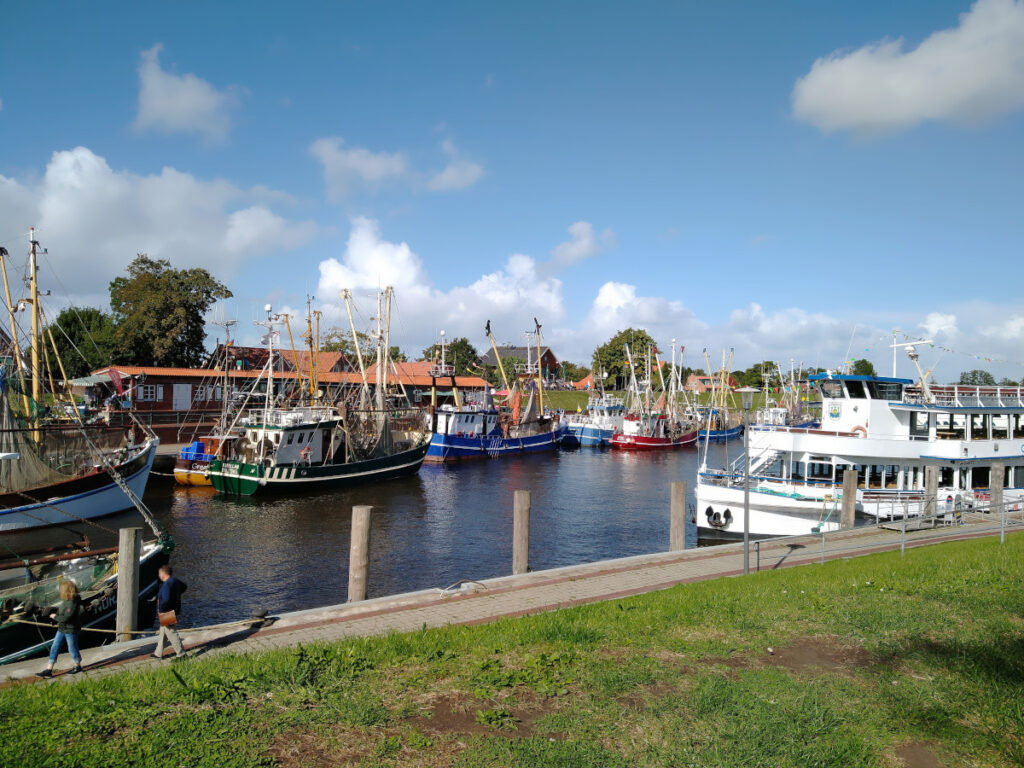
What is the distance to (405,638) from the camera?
1015 centimetres

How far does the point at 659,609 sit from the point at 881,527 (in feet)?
47.2

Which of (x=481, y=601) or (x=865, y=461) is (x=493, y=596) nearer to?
(x=481, y=601)

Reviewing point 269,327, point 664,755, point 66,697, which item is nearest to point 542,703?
point 664,755

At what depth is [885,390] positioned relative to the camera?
2852 cm

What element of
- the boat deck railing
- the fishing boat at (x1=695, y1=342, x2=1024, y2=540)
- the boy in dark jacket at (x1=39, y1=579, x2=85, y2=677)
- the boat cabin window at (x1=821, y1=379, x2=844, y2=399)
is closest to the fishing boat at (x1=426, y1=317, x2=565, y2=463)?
the fishing boat at (x1=695, y1=342, x2=1024, y2=540)

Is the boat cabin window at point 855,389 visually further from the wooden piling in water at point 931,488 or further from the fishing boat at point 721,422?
the fishing boat at point 721,422

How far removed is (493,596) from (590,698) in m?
5.49

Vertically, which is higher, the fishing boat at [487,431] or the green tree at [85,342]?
the green tree at [85,342]

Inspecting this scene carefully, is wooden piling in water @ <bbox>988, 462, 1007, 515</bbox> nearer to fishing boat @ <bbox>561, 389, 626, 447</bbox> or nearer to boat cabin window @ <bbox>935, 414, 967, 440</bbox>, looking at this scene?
boat cabin window @ <bbox>935, 414, 967, 440</bbox>

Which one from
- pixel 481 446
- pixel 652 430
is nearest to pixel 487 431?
pixel 481 446

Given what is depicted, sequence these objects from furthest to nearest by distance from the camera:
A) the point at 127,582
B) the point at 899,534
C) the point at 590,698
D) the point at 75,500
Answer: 1. the point at 75,500
2. the point at 899,534
3. the point at 127,582
4. the point at 590,698

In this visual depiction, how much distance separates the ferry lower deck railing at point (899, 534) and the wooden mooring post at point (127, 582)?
1314 cm

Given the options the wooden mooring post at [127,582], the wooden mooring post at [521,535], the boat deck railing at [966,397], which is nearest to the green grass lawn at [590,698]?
the wooden mooring post at [127,582]

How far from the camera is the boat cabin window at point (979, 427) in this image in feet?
97.8
